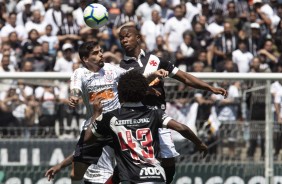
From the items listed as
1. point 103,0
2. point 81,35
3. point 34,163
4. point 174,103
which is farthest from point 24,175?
point 103,0

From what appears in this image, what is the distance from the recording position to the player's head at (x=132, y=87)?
778cm

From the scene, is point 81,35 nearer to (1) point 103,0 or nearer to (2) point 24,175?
(1) point 103,0

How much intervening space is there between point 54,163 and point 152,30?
7684mm

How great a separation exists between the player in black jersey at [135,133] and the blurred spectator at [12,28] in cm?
1116

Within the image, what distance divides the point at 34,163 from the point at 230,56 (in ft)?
25.3

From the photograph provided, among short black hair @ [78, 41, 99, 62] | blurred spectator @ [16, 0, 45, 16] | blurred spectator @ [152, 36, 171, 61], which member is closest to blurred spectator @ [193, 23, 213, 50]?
blurred spectator @ [152, 36, 171, 61]

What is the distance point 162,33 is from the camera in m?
19.7

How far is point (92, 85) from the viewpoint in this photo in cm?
988

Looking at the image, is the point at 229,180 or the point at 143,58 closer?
the point at 143,58

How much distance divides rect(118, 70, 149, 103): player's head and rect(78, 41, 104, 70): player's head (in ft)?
6.76

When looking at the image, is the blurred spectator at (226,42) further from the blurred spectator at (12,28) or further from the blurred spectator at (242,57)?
the blurred spectator at (12,28)

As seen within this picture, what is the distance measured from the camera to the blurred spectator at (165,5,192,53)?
765 inches

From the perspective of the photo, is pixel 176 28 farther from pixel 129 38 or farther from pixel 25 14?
pixel 129 38

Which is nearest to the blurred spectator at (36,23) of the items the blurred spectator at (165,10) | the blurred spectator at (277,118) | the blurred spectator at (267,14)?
the blurred spectator at (165,10)
